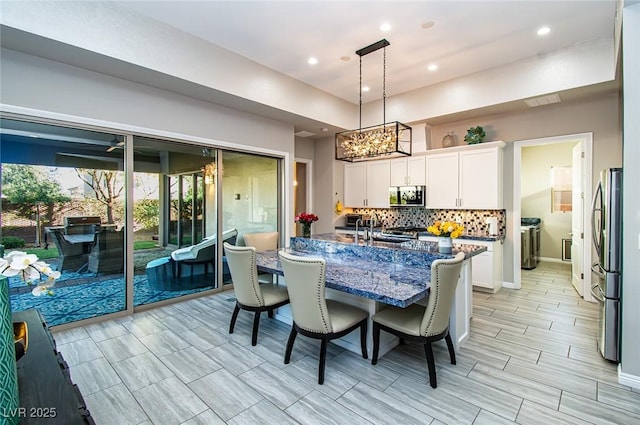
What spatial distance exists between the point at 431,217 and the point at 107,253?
5211 millimetres

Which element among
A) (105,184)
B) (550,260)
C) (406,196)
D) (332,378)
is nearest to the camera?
(332,378)

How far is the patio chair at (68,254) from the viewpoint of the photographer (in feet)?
11.2

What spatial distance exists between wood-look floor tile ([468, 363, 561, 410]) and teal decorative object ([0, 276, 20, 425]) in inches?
108

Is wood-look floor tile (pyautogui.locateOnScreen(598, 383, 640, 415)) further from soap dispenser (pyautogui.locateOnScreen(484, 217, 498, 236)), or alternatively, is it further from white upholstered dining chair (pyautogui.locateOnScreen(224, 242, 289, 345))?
soap dispenser (pyautogui.locateOnScreen(484, 217, 498, 236))

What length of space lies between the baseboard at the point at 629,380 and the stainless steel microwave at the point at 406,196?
3581mm

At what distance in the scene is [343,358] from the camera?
2.77 metres

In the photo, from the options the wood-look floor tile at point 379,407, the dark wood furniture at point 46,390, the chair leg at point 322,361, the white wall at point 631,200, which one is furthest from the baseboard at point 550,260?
the dark wood furniture at point 46,390

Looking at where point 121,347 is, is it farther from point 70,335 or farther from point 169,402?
point 169,402

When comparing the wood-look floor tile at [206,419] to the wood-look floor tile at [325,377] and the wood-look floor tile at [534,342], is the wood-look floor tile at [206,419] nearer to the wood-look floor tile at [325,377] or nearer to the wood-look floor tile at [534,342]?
the wood-look floor tile at [325,377]

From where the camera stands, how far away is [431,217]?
5914 millimetres

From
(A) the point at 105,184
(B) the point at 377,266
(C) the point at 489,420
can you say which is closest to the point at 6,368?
(C) the point at 489,420

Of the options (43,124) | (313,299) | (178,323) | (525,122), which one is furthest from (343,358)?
(525,122)

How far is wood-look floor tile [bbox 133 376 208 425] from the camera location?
2049 millimetres

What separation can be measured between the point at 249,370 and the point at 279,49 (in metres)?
3.71
